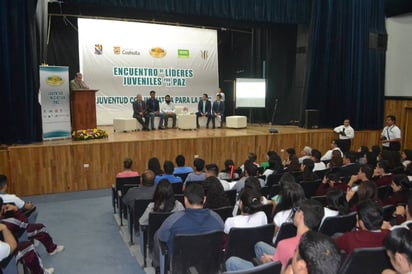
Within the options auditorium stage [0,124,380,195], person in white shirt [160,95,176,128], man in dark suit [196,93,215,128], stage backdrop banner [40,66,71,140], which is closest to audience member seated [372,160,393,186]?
auditorium stage [0,124,380,195]

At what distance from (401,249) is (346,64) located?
914cm

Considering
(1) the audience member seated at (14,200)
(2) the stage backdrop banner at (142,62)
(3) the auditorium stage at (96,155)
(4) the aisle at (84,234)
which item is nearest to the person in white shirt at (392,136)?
(3) the auditorium stage at (96,155)

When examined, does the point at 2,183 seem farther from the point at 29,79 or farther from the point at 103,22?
the point at 103,22

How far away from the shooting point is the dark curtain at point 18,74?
6371 mm

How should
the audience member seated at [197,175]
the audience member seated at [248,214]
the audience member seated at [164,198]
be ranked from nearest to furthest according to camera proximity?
the audience member seated at [248,214] → the audience member seated at [164,198] → the audience member seated at [197,175]

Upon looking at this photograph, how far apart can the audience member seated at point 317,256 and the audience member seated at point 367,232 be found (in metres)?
0.83

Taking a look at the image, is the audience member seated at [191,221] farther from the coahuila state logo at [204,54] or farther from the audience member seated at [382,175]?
the coahuila state logo at [204,54]

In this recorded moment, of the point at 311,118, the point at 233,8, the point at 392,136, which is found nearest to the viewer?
the point at 392,136

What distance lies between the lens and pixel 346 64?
398 inches

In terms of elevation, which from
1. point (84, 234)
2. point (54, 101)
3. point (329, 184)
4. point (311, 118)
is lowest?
point (84, 234)

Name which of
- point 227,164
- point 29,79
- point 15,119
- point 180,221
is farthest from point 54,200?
point 180,221

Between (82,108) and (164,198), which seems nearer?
Result: (164,198)

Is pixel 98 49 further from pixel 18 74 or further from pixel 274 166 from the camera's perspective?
pixel 274 166

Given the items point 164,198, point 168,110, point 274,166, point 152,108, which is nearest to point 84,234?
point 164,198
